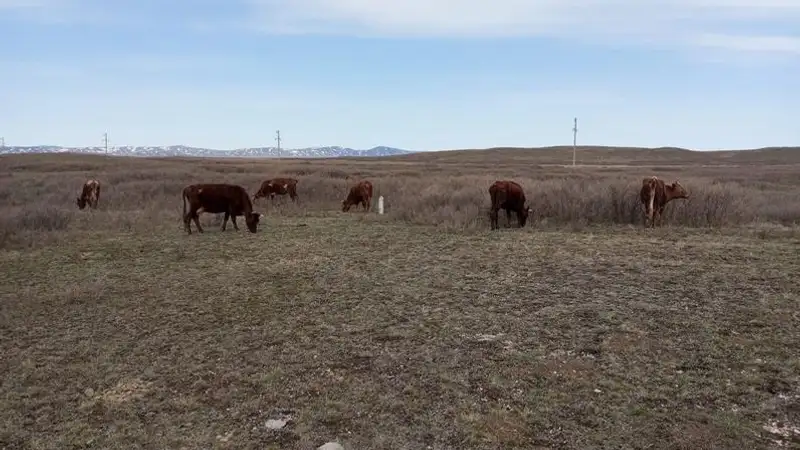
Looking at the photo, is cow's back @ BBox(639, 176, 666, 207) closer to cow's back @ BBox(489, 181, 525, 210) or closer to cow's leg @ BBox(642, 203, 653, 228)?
cow's leg @ BBox(642, 203, 653, 228)

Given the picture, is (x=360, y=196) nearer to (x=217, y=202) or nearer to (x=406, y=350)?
(x=217, y=202)

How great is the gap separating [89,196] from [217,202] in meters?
8.97

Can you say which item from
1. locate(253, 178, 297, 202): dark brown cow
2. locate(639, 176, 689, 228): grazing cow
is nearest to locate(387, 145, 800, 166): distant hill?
locate(253, 178, 297, 202): dark brown cow

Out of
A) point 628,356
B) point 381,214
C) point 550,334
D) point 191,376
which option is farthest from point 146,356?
point 381,214

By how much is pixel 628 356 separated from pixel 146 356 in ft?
15.2

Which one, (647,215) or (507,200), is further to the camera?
(507,200)

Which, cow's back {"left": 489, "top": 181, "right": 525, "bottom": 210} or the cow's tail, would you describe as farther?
cow's back {"left": 489, "top": 181, "right": 525, "bottom": 210}

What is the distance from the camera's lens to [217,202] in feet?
47.3

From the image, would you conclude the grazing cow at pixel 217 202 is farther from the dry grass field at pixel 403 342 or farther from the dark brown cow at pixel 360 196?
the dark brown cow at pixel 360 196

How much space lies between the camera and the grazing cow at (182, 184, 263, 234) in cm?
1417

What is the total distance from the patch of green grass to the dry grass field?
3 centimetres

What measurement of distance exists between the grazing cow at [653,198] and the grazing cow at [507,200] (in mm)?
2808

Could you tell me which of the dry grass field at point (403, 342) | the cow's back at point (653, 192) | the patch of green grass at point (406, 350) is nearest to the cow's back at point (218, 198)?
the dry grass field at point (403, 342)

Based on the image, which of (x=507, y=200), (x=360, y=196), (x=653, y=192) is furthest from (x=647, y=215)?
(x=360, y=196)
